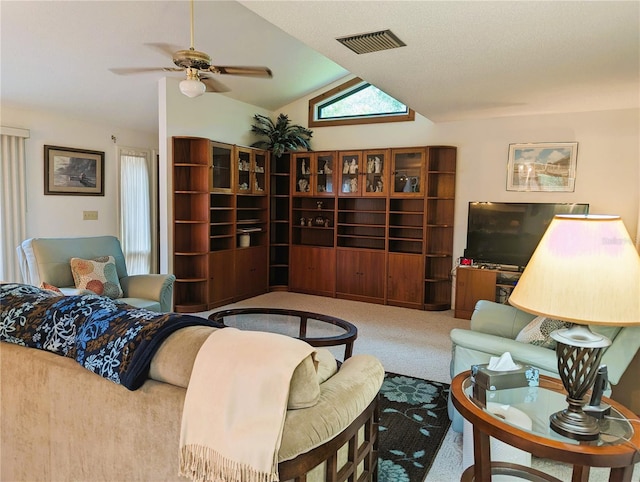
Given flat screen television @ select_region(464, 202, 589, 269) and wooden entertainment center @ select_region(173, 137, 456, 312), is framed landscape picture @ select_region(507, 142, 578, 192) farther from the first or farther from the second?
wooden entertainment center @ select_region(173, 137, 456, 312)

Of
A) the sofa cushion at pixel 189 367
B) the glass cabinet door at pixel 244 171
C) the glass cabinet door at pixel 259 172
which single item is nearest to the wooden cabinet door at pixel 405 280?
the glass cabinet door at pixel 259 172

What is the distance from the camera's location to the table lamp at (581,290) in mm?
1416

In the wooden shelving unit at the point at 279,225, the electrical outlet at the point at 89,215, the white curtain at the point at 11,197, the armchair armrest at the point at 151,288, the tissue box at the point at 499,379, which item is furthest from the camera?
the wooden shelving unit at the point at 279,225

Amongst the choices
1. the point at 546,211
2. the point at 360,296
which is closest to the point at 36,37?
the point at 360,296

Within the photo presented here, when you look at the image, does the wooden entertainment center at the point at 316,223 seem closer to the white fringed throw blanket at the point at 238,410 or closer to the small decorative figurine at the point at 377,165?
the small decorative figurine at the point at 377,165

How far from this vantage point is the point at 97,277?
12.6 ft

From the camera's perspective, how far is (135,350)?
1419 millimetres

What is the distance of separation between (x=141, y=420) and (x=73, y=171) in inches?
199

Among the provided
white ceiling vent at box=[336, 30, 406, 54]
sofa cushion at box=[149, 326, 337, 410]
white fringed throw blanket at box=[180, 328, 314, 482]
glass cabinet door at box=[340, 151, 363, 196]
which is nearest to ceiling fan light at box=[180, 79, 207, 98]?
white ceiling vent at box=[336, 30, 406, 54]

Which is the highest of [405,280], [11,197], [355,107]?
[355,107]

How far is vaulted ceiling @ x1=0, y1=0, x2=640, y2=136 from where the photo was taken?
2.49 meters

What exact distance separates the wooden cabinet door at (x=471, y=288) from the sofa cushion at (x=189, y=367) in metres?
3.93

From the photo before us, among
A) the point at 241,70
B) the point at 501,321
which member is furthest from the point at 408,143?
the point at 501,321

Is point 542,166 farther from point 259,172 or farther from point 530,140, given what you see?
point 259,172
